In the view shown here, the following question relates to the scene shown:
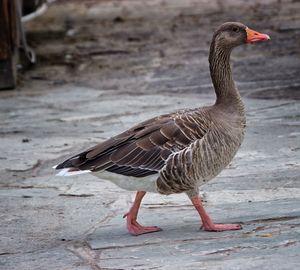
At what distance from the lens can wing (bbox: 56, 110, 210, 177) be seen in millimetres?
6273

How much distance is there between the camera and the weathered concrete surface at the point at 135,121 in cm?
595

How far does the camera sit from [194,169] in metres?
6.22

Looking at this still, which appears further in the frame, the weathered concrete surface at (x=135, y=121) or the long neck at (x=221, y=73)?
the long neck at (x=221, y=73)

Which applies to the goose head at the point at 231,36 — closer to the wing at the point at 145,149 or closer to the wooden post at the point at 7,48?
the wing at the point at 145,149

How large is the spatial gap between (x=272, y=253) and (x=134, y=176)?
1211mm

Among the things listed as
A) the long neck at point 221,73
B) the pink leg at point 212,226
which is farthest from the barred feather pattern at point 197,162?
the long neck at point 221,73

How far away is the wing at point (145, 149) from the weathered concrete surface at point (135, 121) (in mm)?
491

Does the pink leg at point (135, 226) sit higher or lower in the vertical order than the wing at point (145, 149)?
lower

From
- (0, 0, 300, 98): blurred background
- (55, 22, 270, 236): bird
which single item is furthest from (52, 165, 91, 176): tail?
(0, 0, 300, 98): blurred background

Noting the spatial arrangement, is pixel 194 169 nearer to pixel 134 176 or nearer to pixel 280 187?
pixel 134 176

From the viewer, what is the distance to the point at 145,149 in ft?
20.8

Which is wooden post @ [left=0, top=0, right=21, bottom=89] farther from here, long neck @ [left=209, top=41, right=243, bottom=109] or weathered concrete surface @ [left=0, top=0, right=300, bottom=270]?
long neck @ [left=209, top=41, right=243, bottom=109]

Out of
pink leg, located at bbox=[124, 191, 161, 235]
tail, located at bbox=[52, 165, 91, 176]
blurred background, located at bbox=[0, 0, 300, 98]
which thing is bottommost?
blurred background, located at bbox=[0, 0, 300, 98]

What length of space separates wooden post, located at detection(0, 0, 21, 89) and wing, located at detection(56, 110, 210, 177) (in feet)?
21.8
